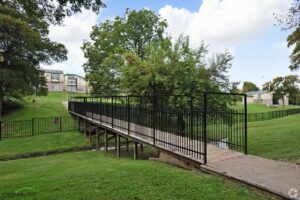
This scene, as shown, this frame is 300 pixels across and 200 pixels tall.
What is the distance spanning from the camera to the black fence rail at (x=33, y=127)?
65.7 ft

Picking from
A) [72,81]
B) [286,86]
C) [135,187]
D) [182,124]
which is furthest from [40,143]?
[72,81]

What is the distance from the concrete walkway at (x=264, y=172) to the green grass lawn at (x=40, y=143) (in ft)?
38.8

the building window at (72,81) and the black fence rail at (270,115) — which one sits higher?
the building window at (72,81)

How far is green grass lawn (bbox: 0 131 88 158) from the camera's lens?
50.5 ft

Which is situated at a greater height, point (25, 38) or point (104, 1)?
point (25, 38)

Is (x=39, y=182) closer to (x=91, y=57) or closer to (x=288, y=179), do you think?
(x=288, y=179)

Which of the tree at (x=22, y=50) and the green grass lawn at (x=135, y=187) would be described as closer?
the green grass lawn at (x=135, y=187)

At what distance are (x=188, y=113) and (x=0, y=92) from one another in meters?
18.8

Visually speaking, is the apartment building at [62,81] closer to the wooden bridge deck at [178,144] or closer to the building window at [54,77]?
the building window at [54,77]

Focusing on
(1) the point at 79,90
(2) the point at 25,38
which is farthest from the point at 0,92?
(1) the point at 79,90

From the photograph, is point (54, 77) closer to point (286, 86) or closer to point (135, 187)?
point (286, 86)

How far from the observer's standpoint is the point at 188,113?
8.02m

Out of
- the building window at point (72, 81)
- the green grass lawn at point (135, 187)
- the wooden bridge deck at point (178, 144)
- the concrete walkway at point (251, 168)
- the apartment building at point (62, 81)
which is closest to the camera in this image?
the green grass lawn at point (135, 187)

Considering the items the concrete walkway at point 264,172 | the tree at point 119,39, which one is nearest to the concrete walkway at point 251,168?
the concrete walkway at point 264,172
